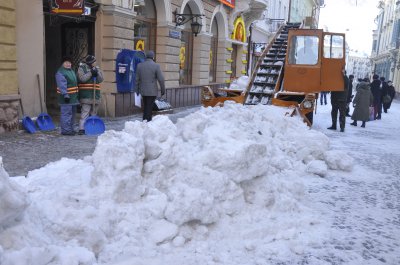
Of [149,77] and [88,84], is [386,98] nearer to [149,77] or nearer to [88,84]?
[149,77]

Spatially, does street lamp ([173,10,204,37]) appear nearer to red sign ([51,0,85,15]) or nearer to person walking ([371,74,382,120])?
red sign ([51,0,85,15])

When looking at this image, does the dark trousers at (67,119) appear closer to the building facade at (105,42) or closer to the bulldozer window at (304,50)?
the building facade at (105,42)

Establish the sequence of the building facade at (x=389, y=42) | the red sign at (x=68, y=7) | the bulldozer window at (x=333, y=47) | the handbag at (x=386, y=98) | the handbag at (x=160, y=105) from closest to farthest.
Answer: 1. the red sign at (x=68, y=7)
2. the bulldozer window at (x=333, y=47)
3. the handbag at (x=160, y=105)
4. the handbag at (x=386, y=98)
5. the building facade at (x=389, y=42)

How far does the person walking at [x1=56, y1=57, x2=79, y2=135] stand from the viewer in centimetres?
766

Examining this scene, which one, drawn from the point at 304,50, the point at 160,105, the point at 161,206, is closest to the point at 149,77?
the point at 160,105

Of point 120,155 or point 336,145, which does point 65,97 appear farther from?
point 336,145

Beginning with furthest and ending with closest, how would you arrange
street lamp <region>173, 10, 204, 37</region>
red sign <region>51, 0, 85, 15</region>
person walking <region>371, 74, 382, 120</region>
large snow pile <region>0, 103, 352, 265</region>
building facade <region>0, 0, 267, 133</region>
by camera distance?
person walking <region>371, 74, 382, 120</region>, street lamp <region>173, 10, 204, 37</region>, red sign <region>51, 0, 85, 15</region>, building facade <region>0, 0, 267, 133</region>, large snow pile <region>0, 103, 352, 265</region>

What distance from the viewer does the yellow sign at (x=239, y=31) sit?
67.6 feet

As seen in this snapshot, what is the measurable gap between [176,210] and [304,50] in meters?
8.85

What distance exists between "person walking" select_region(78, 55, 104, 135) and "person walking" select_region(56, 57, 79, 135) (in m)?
0.18

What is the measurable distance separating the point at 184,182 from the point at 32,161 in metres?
3.03

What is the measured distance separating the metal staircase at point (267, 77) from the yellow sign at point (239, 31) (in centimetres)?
691

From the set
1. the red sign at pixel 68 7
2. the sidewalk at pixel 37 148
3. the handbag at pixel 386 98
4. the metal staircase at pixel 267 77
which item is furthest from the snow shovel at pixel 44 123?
the handbag at pixel 386 98

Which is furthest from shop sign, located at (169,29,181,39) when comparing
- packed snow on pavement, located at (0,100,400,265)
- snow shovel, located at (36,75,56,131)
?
packed snow on pavement, located at (0,100,400,265)
